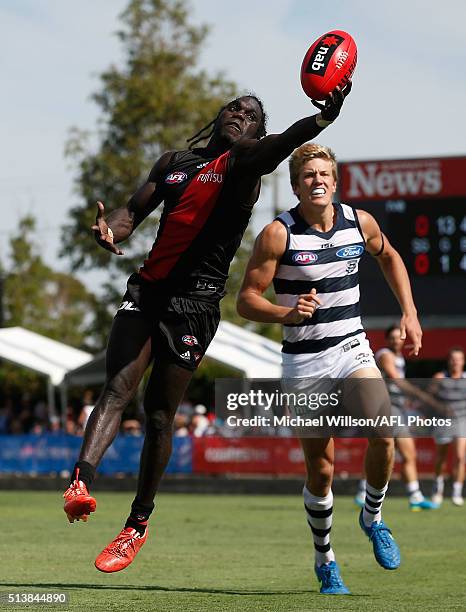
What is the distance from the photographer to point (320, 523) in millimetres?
8008

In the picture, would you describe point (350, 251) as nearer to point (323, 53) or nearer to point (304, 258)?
point (304, 258)

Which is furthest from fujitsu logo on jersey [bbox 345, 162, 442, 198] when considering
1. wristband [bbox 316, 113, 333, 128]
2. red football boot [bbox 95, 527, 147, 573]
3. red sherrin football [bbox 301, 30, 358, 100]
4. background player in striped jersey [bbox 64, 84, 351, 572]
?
wristband [bbox 316, 113, 333, 128]

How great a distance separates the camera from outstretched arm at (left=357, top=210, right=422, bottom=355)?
780cm

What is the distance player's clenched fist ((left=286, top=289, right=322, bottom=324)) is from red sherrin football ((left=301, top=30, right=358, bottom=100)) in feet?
3.73

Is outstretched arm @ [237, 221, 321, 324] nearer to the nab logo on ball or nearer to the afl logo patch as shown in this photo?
the afl logo patch

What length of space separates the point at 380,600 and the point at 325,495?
1.02 meters

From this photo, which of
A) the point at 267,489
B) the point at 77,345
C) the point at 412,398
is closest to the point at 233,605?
the point at 412,398

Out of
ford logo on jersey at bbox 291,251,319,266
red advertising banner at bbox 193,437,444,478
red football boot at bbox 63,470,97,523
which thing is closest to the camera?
red football boot at bbox 63,470,97,523

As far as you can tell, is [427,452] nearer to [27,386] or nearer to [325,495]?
[325,495]

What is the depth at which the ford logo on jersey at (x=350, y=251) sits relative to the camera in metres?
7.75

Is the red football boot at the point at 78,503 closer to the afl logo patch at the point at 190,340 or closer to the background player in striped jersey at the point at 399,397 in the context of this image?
the afl logo patch at the point at 190,340

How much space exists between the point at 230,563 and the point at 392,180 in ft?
51.9

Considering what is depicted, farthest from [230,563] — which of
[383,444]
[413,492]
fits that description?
[413,492]

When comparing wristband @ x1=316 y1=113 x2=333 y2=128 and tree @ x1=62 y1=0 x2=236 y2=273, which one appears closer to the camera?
wristband @ x1=316 y1=113 x2=333 y2=128
